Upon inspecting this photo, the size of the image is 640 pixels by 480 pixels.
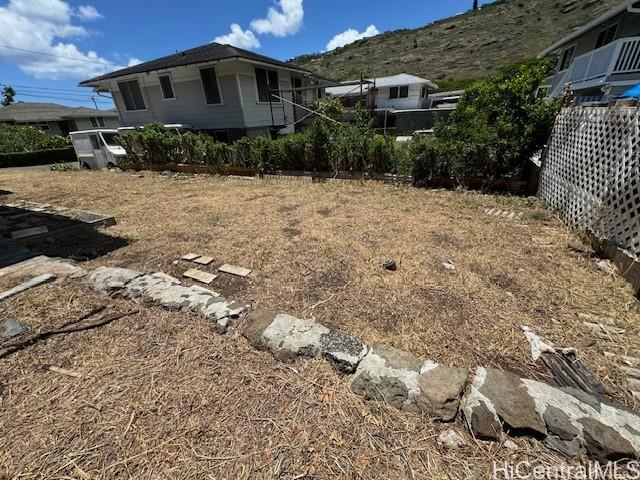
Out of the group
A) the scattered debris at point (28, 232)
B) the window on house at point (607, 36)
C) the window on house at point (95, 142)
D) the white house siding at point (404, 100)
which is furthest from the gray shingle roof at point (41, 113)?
the window on house at point (607, 36)

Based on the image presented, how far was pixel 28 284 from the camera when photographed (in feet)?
8.74

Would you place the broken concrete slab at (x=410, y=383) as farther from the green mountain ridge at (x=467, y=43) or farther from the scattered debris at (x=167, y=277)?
the green mountain ridge at (x=467, y=43)

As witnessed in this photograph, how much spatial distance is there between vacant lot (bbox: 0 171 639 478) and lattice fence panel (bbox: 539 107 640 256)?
377 mm

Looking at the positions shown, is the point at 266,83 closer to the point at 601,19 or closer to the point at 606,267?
the point at 606,267

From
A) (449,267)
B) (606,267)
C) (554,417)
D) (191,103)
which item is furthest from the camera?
(191,103)

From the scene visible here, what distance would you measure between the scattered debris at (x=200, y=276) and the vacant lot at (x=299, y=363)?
167mm

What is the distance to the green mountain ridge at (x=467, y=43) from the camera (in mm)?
→ 38312

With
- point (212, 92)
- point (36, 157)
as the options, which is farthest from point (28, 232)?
point (36, 157)

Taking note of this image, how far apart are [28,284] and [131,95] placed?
14350 millimetres

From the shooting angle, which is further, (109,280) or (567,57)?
(567,57)

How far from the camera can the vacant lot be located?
4.61 feet

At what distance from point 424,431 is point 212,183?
8063 mm

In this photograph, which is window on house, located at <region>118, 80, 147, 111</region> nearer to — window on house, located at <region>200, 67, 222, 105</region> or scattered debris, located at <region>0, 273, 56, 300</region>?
window on house, located at <region>200, 67, 222, 105</region>

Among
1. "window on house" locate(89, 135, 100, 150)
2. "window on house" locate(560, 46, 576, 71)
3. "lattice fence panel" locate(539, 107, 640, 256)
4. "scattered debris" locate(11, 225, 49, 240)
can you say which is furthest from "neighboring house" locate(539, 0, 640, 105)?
"window on house" locate(89, 135, 100, 150)
